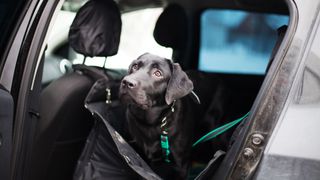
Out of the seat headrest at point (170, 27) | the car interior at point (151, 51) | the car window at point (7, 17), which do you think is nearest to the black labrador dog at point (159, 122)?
the car interior at point (151, 51)

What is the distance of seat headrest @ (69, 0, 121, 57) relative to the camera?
2887 mm

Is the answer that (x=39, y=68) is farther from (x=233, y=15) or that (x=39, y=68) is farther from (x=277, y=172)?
(x=233, y=15)

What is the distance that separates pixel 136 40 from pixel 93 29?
98.6 inches

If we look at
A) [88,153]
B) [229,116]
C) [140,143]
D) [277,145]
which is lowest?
[229,116]

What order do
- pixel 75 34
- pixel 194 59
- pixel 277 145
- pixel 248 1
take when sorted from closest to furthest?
1. pixel 277 145
2. pixel 75 34
3. pixel 248 1
4. pixel 194 59

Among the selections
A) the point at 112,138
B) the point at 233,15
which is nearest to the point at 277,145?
the point at 112,138

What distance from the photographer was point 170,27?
369 cm

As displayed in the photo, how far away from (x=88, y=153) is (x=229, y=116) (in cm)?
198

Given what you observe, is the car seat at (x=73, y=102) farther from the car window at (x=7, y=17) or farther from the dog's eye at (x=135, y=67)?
the car window at (x=7, y=17)

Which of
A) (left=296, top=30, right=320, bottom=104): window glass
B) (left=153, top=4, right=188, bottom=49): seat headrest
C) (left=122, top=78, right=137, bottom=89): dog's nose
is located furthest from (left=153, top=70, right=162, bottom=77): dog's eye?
(left=296, top=30, right=320, bottom=104): window glass

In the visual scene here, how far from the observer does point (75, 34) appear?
2.91 metres

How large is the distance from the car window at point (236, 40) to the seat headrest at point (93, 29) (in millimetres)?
1727

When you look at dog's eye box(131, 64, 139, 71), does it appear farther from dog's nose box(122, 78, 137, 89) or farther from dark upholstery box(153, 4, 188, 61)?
dark upholstery box(153, 4, 188, 61)

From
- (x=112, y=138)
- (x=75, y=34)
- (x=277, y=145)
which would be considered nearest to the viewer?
(x=277, y=145)
